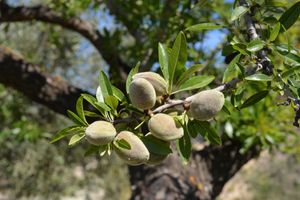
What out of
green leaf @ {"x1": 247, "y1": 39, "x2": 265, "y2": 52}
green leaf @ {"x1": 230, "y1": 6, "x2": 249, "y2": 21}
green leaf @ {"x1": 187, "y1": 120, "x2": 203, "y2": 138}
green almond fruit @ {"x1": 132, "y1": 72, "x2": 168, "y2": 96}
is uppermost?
green almond fruit @ {"x1": 132, "y1": 72, "x2": 168, "y2": 96}

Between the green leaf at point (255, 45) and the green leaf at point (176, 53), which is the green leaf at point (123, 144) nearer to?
the green leaf at point (176, 53)

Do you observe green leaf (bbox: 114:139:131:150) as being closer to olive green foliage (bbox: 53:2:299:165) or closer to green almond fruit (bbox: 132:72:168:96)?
olive green foliage (bbox: 53:2:299:165)

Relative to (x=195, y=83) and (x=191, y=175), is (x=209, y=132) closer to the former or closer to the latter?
(x=195, y=83)

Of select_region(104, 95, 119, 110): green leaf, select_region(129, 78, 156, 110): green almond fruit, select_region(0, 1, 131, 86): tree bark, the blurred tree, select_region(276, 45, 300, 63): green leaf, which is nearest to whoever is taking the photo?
select_region(129, 78, 156, 110): green almond fruit

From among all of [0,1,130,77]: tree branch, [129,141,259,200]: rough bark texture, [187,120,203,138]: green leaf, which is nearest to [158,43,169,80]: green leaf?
[187,120,203,138]: green leaf

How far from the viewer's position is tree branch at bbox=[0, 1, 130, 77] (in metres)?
3.23

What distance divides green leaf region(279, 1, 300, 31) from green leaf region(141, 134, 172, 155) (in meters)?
0.56

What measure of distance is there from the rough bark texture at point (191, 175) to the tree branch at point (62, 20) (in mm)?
740

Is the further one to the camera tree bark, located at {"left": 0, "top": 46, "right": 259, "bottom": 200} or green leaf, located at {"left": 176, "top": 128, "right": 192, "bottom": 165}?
tree bark, located at {"left": 0, "top": 46, "right": 259, "bottom": 200}

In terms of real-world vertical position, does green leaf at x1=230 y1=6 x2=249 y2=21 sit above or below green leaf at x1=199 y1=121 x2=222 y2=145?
above

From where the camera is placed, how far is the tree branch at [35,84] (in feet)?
9.75

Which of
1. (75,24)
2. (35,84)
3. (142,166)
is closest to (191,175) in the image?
(142,166)

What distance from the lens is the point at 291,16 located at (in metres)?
1.42

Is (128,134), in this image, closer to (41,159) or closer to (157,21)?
(157,21)
